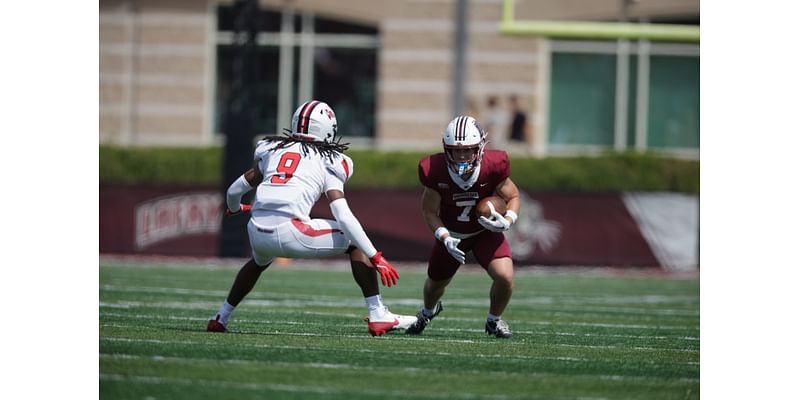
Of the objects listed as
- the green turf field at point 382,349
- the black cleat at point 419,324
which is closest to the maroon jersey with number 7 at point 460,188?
the black cleat at point 419,324

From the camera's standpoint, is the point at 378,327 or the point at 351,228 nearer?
the point at 351,228

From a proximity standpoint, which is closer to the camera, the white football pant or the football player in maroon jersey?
the white football pant

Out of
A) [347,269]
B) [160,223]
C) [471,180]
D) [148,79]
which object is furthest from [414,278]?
[148,79]

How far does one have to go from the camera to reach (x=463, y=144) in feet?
20.7

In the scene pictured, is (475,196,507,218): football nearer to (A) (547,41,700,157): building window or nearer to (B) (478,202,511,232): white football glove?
(B) (478,202,511,232): white football glove

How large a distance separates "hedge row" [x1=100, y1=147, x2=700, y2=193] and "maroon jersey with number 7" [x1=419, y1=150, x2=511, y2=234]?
8.16m

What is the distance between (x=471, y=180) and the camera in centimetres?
652

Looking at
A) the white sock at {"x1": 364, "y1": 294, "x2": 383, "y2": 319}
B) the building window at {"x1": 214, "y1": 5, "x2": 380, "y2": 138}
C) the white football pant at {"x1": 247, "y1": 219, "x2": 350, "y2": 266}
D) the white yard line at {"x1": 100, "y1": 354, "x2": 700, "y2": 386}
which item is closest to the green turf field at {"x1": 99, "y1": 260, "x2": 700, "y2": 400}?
the white yard line at {"x1": 100, "y1": 354, "x2": 700, "y2": 386}

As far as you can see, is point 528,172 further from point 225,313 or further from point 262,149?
point 225,313

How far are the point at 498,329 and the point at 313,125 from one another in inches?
56.6

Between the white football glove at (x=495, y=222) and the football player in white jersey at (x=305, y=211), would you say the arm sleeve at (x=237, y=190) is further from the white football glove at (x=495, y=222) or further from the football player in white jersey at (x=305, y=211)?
the white football glove at (x=495, y=222)

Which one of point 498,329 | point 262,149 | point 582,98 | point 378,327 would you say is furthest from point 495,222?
point 582,98

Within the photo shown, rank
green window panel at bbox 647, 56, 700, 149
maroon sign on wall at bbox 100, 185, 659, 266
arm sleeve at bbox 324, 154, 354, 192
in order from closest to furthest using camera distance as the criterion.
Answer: arm sleeve at bbox 324, 154, 354, 192, maroon sign on wall at bbox 100, 185, 659, 266, green window panel at bbox 647, 56, 700, 149

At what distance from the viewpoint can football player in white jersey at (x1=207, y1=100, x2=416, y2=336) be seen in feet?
19.6
